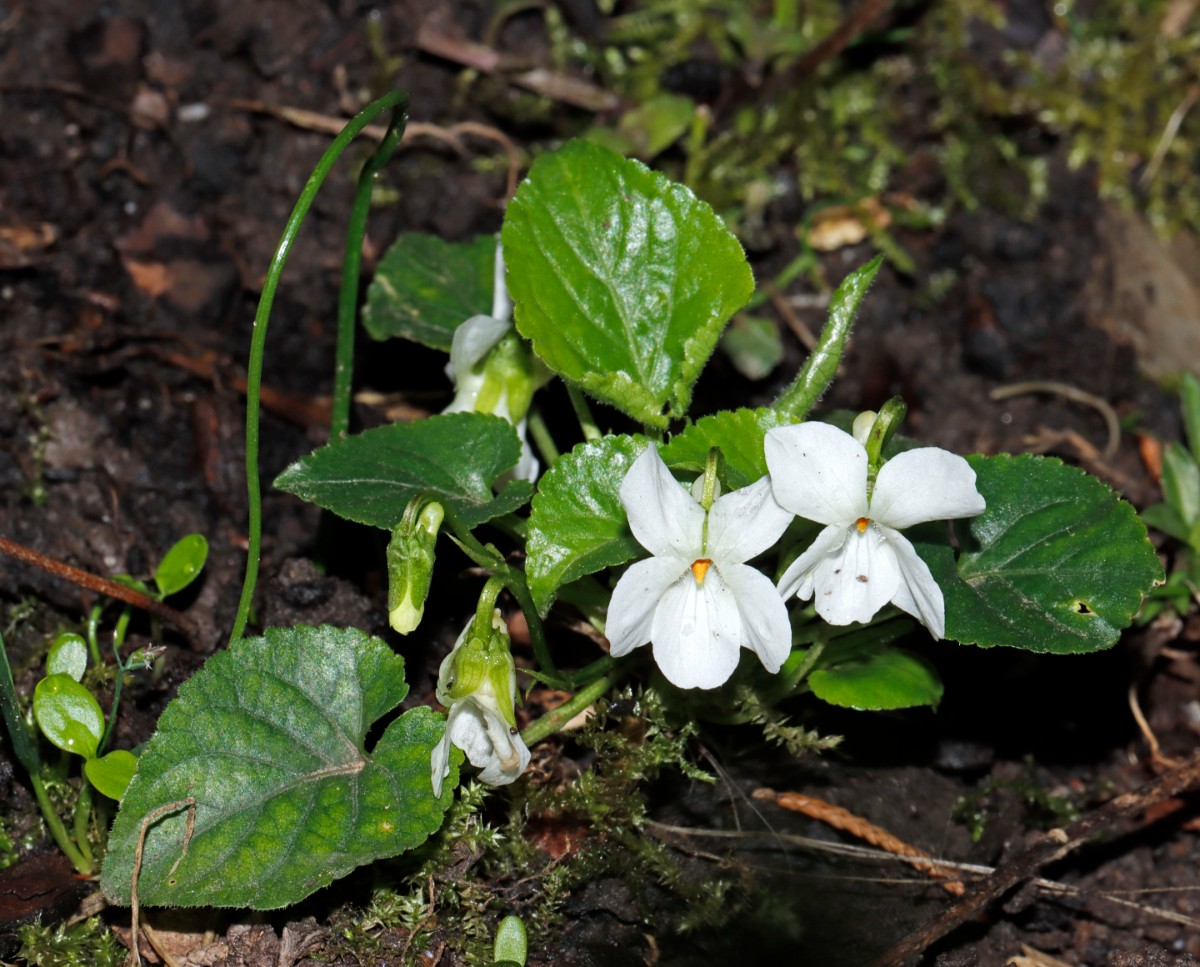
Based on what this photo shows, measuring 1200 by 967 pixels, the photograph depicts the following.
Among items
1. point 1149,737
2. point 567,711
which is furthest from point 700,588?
point 1149,737

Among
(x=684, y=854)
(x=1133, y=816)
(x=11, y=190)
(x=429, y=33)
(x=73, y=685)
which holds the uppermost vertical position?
(x=429, y=33)

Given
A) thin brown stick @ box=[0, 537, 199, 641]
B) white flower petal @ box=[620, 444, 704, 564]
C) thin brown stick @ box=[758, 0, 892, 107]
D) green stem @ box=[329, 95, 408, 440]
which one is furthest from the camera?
thin brown stick @ box=[758, 0, 892, 107]

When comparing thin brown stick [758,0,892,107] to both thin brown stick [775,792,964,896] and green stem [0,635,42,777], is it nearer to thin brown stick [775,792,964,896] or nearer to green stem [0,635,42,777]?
thin brown stick [775,792,964,896]

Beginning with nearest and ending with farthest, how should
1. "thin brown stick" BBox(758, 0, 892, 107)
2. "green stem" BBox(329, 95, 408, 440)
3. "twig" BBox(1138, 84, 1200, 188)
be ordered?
"green stem" BBox(329, 95, 408, 440) < "thin brown stick" BBox(758, 0, 892, 107) < "twig" BBox(1138, 84, 1200, 188)

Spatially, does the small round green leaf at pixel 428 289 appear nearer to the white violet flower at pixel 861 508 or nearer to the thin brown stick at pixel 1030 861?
the white violet flower at pixel 861 508

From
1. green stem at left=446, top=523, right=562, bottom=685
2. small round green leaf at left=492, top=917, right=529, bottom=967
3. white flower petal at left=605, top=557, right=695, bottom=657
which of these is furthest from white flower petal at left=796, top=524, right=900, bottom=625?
small round green leaf at left=492, top=917, right=529, bottom=967

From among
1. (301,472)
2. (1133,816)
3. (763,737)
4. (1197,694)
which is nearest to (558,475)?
(301,472)

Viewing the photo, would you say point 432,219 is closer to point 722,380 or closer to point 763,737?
point 722,380
